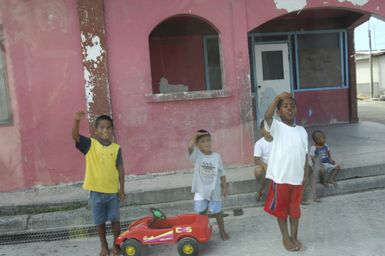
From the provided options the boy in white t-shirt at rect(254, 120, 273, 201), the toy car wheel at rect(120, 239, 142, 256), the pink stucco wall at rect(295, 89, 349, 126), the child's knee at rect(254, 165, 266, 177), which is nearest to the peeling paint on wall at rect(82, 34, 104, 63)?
the boy in white t-shirt at rect(254, 120, 273, 201)

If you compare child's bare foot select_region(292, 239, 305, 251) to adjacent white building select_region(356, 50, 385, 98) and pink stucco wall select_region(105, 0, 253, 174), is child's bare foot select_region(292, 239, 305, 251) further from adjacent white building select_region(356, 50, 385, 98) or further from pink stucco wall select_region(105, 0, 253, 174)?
adjacent white building select_region(356, 50, 385, 98)

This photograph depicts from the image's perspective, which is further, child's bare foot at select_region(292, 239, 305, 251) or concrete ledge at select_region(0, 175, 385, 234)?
concrete ledge at select_region(0, 175, 385, 234)

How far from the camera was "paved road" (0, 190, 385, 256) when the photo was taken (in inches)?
174

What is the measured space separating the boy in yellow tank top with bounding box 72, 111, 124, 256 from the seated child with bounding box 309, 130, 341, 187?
2.84m

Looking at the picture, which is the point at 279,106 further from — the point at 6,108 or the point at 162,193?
the point at 6,108

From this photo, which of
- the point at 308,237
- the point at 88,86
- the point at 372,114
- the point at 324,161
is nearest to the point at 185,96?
the point at 88,86

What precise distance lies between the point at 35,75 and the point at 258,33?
583 centimetres

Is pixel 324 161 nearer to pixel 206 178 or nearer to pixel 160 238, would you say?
pixel 206 178

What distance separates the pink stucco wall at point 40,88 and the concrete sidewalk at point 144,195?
0.35 m

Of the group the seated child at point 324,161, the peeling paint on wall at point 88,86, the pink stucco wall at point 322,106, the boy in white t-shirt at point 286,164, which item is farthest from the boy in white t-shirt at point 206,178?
the pink stucco wall at point 322,106

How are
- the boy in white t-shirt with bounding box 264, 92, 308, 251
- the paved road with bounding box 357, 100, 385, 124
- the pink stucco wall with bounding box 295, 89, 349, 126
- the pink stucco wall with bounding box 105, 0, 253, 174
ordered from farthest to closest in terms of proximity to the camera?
the paved road with bounding box 357, 100, 385, 124 → the pink stucco wall with bounding box 295, 89, 349, 126 → the pink stucco wall with bounding box 105, 0, 253, 174 → the boy in white t-shirt with bounding box 264, 92, 308, 251

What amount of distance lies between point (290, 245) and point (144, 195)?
214cm

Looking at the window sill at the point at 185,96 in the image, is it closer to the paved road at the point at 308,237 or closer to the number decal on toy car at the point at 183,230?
the paved road at the point at 308,237

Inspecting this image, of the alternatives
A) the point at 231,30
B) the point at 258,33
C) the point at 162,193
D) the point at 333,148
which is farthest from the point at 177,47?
the point at 162,193
